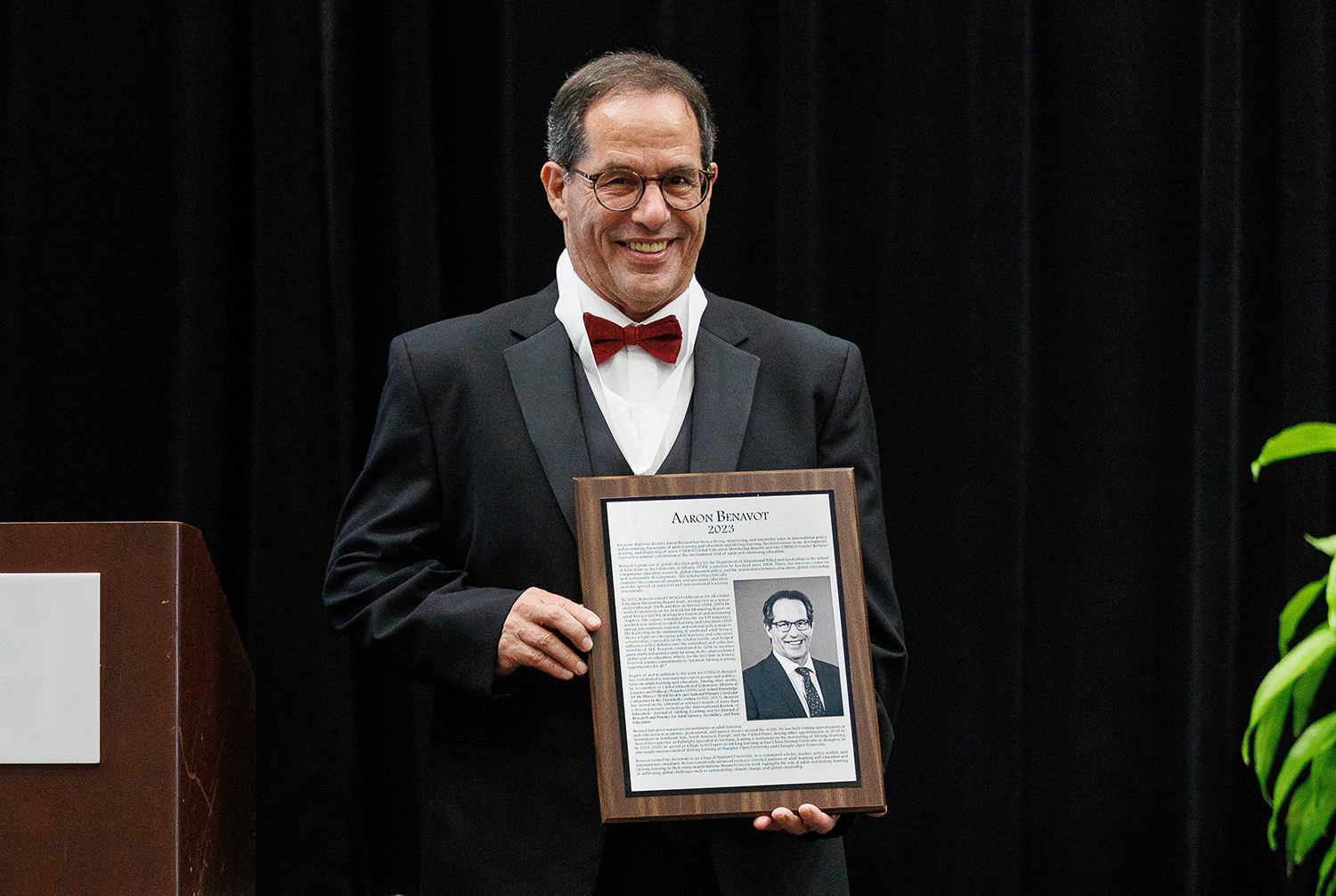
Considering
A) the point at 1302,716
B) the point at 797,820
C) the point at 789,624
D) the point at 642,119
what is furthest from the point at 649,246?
the point at 1302,716

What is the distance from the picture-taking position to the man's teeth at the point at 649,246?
1711 mm

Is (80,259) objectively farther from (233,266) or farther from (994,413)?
(994,413)

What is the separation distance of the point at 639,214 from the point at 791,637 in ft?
1.81

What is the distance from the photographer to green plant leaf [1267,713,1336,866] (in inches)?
91.8

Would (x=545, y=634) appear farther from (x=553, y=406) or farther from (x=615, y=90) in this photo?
(x=615, y=90)

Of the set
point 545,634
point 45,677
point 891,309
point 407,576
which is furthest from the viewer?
point 891,309

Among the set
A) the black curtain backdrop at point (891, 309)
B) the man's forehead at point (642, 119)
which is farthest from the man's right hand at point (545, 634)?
the black curtain backdrop at point (891, 309)

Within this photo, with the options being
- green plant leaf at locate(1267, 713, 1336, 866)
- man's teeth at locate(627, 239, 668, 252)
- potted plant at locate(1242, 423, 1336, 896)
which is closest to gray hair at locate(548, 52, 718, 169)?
man's teeth at locate(627, 239, 668, 252)

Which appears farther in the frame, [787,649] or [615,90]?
[615,90]

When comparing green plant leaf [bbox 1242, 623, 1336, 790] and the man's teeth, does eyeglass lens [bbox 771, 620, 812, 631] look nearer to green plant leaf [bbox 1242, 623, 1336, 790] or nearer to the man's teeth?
the man's teeth

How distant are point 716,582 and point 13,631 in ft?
2.41

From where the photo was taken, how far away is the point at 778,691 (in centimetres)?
151

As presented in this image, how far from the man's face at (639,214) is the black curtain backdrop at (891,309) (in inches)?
38.9

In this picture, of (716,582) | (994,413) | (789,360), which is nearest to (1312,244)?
(994,413)
